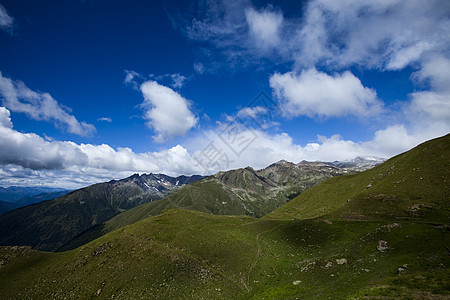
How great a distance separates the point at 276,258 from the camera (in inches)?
1848

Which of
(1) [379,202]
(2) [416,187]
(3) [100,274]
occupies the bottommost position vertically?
(3) [100,274]

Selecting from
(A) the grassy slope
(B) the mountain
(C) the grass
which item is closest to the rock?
(B) the mountain

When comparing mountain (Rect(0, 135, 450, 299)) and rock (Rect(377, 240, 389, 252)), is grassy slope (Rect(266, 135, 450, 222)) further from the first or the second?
rock (Rect(377, 240, 389, 252))

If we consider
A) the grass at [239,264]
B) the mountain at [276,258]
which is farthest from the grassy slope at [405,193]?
the grass at [239,264]

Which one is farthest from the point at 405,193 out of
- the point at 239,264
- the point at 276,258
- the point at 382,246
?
the point at 239,264

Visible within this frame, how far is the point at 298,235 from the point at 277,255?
1241 cm

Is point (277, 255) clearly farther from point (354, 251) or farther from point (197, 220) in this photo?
point (197, 220)

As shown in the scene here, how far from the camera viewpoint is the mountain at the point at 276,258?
3122cm

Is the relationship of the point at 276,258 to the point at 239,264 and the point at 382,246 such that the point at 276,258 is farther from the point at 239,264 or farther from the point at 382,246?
the point at 382,246

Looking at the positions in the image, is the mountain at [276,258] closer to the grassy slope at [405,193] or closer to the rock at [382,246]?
the rock at [382,246]

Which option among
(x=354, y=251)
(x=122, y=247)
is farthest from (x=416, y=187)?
(x=122, y=247)

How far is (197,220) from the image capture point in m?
76.3

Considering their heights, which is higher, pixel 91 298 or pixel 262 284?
pixel 262 284

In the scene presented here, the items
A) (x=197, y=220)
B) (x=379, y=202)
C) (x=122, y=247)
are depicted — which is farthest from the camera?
(x=197, y=220)
